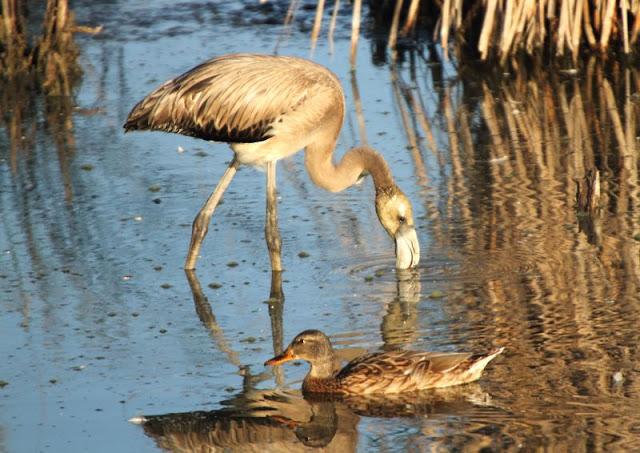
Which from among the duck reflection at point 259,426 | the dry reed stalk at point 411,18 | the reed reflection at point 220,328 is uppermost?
the dry reed stalk at point 411,18

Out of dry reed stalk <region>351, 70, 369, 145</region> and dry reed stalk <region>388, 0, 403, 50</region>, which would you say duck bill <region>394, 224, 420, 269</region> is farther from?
dry reed stalk <region>388, 0, 403, 50</region>

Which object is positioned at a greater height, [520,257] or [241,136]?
[241,136]

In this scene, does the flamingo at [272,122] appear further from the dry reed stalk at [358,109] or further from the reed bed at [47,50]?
the reed bed at [47,50]

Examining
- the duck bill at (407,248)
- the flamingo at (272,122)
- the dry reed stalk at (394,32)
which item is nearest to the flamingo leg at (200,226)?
the flamingo at (272,122)

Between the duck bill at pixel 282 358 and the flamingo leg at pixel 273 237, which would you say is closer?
the duck bill at pixel 282 358

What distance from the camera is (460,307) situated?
867 cm

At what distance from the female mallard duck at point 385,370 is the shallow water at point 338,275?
89 mm

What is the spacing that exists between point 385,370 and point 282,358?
57cm

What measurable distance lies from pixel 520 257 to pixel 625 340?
5.41 feet

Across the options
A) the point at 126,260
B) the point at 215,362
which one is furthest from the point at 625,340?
the point at 126,260

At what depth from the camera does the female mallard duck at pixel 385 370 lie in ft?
24.1

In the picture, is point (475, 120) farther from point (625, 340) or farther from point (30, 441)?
point (30, 441)

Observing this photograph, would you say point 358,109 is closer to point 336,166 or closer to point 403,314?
point 336,166

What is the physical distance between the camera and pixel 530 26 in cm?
1452
